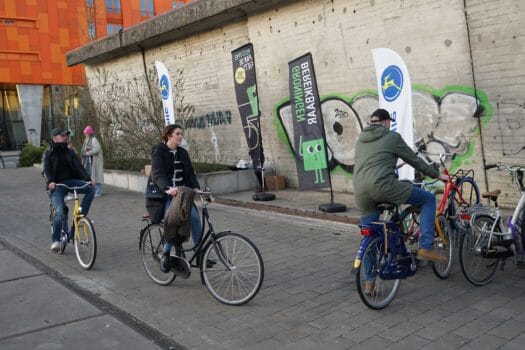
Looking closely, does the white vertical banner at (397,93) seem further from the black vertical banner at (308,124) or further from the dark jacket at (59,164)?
the dark jacket at (59,164)

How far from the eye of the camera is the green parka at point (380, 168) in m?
4.50

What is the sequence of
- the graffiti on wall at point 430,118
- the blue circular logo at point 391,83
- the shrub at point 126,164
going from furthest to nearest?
the shrub at point 126,164 → the graffiti on wall at point 430,118 → the blue circular logo at point 391,83

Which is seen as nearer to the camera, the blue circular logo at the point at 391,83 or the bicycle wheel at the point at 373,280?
the bicycle wheel at the point at 373,280

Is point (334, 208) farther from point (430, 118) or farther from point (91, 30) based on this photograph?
point (91, 30)

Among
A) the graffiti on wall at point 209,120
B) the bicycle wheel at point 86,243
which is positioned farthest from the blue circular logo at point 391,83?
the graffiti on wall at point 209,120

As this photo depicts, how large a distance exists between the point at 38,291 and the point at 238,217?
4.22m

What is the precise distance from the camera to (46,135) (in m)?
44.5

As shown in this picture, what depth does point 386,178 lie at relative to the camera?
450 centimetres

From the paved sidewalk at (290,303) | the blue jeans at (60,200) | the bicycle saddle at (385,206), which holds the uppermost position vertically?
the blue jeans at (60,200)

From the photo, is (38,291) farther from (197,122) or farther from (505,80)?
(197,122)

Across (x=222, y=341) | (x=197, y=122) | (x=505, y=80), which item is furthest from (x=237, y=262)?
(x=197, y=122)

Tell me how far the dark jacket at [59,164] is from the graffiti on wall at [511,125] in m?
6.10

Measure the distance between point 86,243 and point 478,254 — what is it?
4.46m

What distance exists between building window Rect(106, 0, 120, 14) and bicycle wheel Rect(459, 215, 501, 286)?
159 ft
